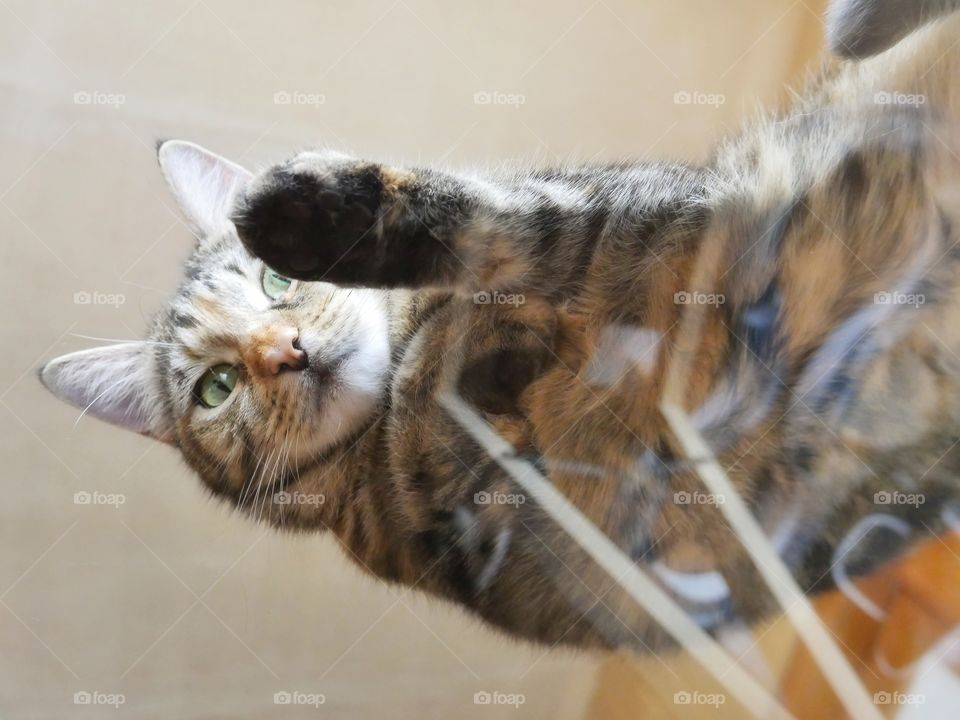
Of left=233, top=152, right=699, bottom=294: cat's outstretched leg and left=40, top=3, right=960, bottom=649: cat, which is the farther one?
left=40, top=3, right=960, bottom=649: cat

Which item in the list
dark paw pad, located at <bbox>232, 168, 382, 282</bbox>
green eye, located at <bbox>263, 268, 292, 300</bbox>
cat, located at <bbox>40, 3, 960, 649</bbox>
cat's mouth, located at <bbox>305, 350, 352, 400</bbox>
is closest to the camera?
dark paw pad, located at <bbox>232, 168, 382, 282</bbox>

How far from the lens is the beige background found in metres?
0.96

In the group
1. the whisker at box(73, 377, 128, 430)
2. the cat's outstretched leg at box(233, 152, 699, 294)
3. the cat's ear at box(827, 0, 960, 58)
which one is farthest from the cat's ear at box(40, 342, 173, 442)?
the cat's ear at box(827, 0, 960, 58)

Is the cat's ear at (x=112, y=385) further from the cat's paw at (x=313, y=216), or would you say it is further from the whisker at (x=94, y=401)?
the cat's paw at (x=313, y=216)

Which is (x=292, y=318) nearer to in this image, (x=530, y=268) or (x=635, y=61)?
(x=530, y=268)

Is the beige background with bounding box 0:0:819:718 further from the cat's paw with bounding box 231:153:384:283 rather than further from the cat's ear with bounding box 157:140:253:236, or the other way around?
the cat's paw with bounding box 231:153:384:283

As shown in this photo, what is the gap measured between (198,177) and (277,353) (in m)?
0.34

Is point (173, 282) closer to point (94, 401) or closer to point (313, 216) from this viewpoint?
point (94, 401)

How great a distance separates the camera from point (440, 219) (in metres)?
0.68

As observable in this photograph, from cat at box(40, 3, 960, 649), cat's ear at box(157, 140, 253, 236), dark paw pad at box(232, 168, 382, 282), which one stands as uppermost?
cat's ear at box(157, 140, 253, 236)

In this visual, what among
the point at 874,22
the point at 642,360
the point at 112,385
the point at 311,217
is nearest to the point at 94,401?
the point at 112,385

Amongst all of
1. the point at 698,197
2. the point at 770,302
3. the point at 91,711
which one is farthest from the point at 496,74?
the point at 91,711

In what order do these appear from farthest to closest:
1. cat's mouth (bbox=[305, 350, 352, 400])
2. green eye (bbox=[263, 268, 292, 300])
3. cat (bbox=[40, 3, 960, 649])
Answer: green eye (bbox=[263, 268, 292, 300])
cat's mouth (bbox=[305, 350, 352, 400])
cat (bbox=[40, 3, 960, 649])

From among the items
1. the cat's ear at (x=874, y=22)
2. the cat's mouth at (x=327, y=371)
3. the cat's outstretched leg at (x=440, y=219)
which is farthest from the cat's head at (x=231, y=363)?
the cat's ear at (x=874, y=22)
